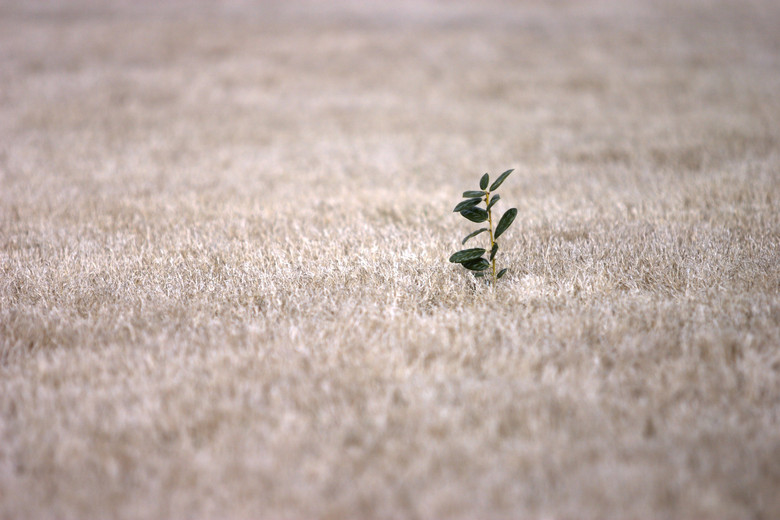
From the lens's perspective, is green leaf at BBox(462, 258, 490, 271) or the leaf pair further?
green leaf at BBox(462, 258, 490, 271)

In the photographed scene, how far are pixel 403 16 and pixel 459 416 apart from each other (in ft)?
42.0

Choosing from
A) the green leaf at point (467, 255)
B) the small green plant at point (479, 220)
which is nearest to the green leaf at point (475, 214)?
the small green plant at point (479, 220)

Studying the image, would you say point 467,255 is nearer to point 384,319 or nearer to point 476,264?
point 476,264

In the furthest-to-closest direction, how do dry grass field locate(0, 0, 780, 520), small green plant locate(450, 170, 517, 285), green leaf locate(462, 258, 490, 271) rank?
1. green leaf locate(462, 258, 490, 271)
2. small green plant locate(450, 170, 517, 285)
3. dry grass field locate(0, 0, 780, 520)

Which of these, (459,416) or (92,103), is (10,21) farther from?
(459,416)

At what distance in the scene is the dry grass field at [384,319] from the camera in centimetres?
187

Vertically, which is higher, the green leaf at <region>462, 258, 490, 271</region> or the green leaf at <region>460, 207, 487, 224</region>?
the green leaf at <region>460, 207, 487, 224</region>

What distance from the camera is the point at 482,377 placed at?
243cm

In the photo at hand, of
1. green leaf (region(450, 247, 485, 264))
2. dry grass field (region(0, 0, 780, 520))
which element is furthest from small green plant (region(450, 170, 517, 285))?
dry grass field (region(0, 0, 780, 520))

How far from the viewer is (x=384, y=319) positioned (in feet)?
9.42

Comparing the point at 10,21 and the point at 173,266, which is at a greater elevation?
the point at 10,21

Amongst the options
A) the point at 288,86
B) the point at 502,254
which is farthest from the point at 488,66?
the point at 502,254

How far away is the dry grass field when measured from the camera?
1.87 metres

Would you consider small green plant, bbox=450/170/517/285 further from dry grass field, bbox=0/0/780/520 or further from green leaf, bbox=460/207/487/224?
dry grass field, bbox=0/0/780/520
